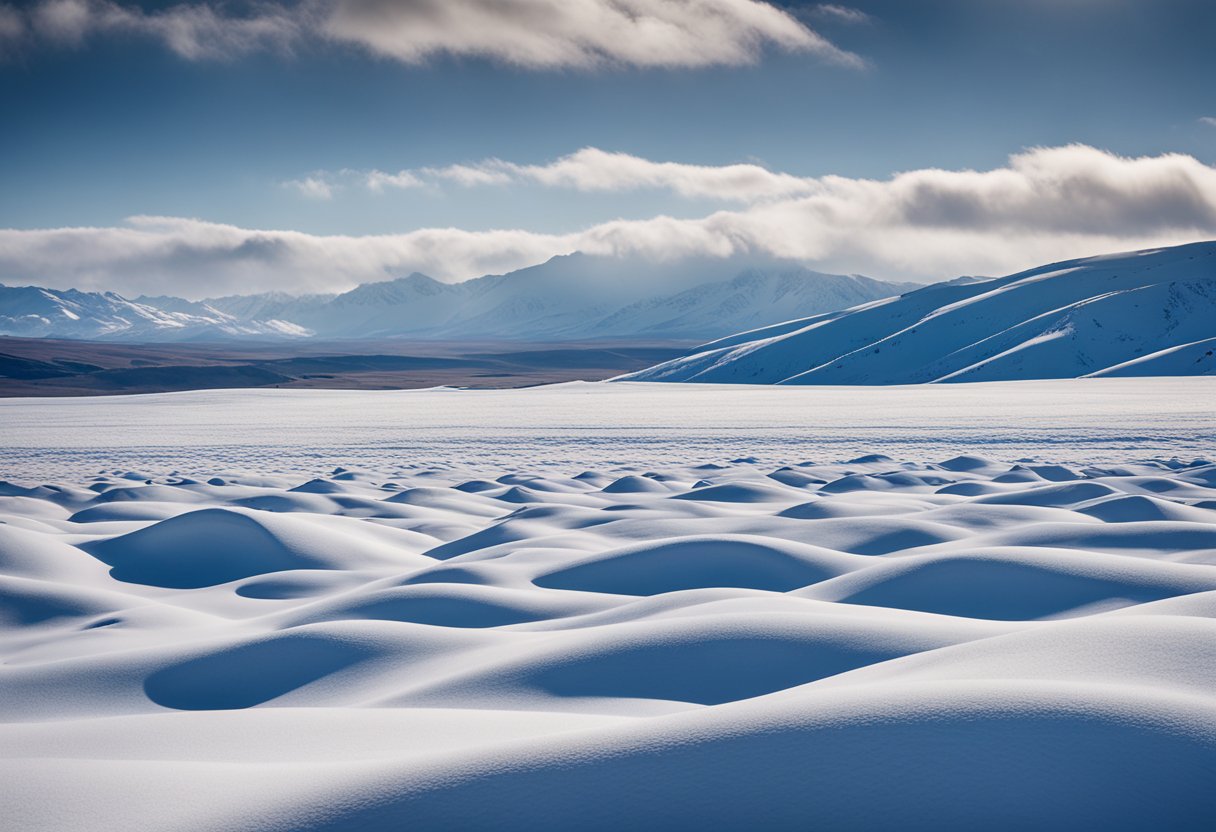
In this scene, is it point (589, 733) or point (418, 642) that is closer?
point (589, 733)

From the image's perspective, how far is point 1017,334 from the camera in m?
72.9

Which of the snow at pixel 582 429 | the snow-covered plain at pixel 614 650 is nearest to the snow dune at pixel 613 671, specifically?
the snow-covered plain at pixel 614 650

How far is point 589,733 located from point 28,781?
1788mm

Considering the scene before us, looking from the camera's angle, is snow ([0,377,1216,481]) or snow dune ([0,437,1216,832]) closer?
snow dune ([0,437,1216,832])

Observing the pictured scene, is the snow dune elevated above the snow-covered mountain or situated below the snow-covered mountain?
below

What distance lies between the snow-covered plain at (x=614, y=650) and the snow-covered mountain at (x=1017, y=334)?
165ft

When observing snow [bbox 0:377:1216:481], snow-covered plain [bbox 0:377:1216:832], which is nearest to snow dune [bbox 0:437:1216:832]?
snow-covered plain [bbox 0:377:1216:832]

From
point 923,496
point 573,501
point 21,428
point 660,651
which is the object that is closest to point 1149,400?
point 923,496

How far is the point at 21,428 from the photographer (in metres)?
29.1

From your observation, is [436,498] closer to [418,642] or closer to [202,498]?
[202,498]

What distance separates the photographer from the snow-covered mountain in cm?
6450

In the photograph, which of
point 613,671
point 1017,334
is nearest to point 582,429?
point 613,671

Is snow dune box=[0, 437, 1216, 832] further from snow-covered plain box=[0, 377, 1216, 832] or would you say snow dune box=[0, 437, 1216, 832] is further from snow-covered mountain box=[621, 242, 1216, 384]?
snow-covered mountain box=[621, 242, 1216, 384]

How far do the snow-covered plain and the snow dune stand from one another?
0.02 meters
